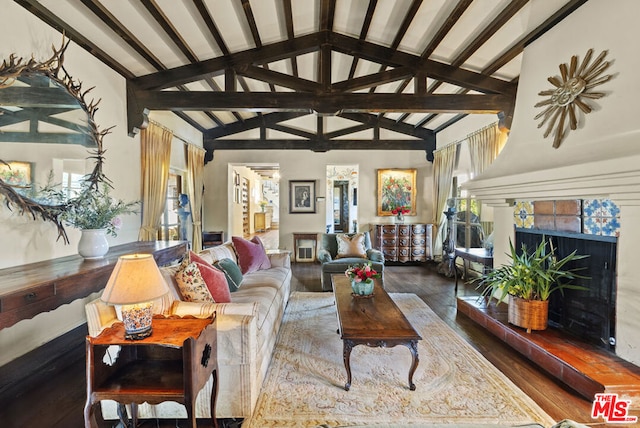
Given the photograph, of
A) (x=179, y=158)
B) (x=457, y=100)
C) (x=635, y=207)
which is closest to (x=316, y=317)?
(x=635, y=207)

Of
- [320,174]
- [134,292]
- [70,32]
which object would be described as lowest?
[134,292]

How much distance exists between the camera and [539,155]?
290cm

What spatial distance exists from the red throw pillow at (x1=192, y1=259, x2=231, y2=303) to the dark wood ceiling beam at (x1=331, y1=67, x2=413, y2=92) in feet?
9.55

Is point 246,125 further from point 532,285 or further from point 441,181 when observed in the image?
point 532,285

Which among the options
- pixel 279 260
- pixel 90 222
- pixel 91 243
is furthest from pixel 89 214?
pixel 279 260

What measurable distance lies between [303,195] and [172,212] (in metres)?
2.90

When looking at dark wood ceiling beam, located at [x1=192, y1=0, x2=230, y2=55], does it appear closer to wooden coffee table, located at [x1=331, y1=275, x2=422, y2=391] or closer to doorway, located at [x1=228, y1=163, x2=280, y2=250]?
wooden coffee table, located at [x1=331, y1=275, x2=422, y2=391]

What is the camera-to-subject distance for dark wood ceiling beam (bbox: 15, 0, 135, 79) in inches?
97.6

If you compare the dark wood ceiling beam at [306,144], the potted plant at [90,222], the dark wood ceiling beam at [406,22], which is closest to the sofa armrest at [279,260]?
the potted plant at [90,222]

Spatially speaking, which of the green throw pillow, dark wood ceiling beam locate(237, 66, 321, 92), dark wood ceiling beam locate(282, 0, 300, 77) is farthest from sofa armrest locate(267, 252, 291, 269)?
dark wood ceiling beam locate(282, 0, 300, 77)

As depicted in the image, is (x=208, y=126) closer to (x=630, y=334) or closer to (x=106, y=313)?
(x=106, y=313)

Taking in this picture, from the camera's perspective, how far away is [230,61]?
3.99 meters

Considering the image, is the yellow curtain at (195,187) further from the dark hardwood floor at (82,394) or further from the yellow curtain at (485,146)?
the yellow curtain at (485,146)

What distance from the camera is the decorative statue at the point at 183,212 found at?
18.2 feet
